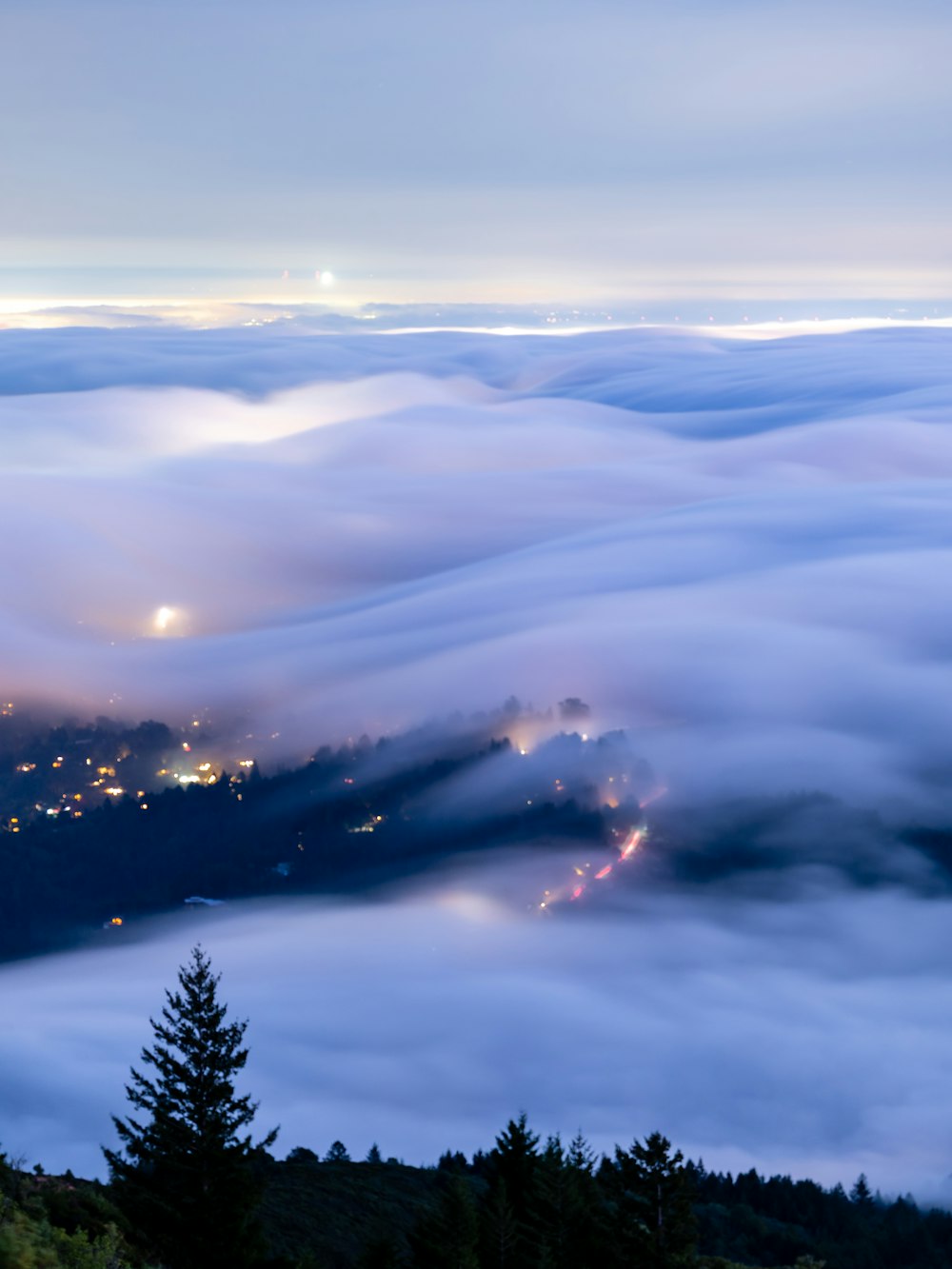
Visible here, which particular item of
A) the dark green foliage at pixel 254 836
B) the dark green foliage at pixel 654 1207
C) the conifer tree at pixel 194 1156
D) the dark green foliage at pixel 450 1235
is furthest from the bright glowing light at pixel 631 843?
the conifer tree at pixel 194 1156

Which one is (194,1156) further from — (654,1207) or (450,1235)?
(654,1207)

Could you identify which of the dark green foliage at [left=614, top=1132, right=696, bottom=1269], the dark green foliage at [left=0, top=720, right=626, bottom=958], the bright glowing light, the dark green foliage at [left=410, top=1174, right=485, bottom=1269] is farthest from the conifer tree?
the dark green foliage at [left=0, top=720, right=626, bottom=958]

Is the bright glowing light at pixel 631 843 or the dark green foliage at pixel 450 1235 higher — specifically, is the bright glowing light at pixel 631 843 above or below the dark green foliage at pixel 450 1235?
above

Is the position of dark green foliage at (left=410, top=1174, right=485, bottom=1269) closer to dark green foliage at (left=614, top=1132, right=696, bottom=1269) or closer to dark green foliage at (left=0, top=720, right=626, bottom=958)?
dark green foliage at (left=614, top=1132, right=696, bottom=1269)

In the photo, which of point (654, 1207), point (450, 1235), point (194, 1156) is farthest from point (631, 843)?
point (194, 1156)

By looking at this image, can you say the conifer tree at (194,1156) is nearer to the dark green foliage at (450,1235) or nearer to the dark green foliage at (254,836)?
the dark green foliage at (450,1235)

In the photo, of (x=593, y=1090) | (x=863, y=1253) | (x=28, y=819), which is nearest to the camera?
(x=863, y=1253)

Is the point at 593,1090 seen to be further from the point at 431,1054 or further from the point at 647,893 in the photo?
the point at 647,893

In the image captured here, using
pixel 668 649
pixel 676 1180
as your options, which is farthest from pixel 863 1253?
pixel 668 649
